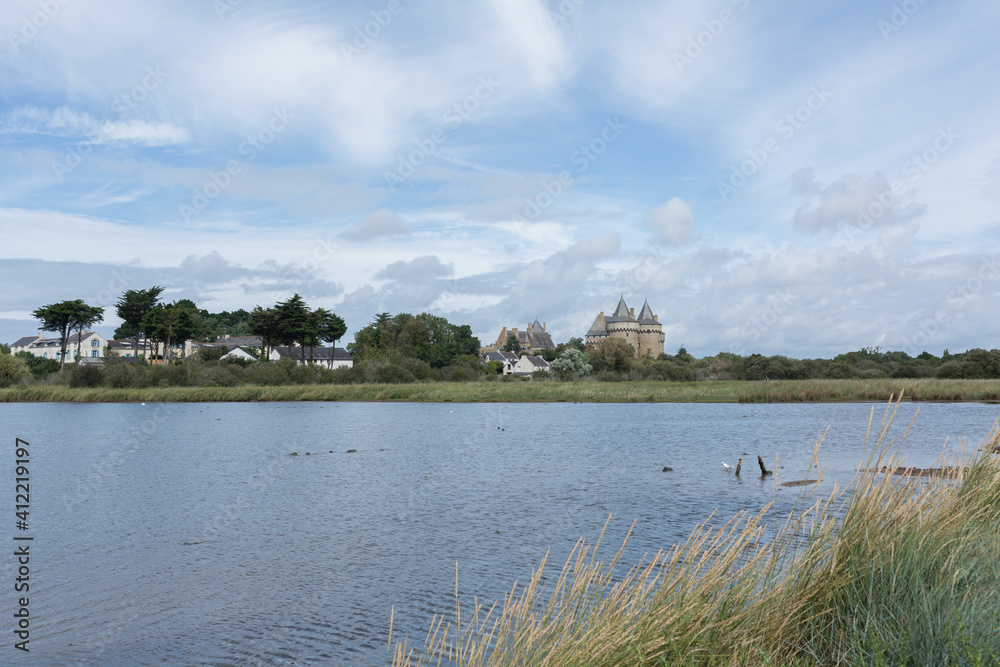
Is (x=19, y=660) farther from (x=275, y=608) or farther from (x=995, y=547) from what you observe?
(x=995, y=547)

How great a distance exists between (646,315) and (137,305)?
132 m

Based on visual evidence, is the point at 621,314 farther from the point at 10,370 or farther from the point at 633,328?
the point at 10,370

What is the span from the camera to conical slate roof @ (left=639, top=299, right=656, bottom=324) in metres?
189

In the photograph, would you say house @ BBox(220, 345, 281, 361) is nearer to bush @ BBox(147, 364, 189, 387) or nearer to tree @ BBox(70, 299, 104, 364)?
tree @ BBox(70, 299, 104, 364)

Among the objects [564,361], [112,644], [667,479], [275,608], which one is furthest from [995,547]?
[564,361]

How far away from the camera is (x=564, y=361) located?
3954 inches

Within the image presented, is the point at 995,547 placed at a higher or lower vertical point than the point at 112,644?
higher

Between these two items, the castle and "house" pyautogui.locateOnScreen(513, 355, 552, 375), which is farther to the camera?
the castle

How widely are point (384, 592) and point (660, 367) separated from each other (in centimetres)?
8279

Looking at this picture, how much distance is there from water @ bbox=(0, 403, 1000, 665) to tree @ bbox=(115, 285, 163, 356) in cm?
6491

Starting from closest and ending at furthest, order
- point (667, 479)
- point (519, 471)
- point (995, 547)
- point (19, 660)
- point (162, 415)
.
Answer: point (995, 547)
point (19, 660)
point (667, 479)
point (519, 471)
point (162, 415)

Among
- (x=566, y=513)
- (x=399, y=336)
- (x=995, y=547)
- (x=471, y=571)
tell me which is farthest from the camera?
(x=399, y=336)

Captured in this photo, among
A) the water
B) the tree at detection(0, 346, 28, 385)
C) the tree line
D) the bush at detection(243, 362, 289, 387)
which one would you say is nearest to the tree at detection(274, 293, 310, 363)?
the tree line

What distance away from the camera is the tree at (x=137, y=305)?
98625 mm
